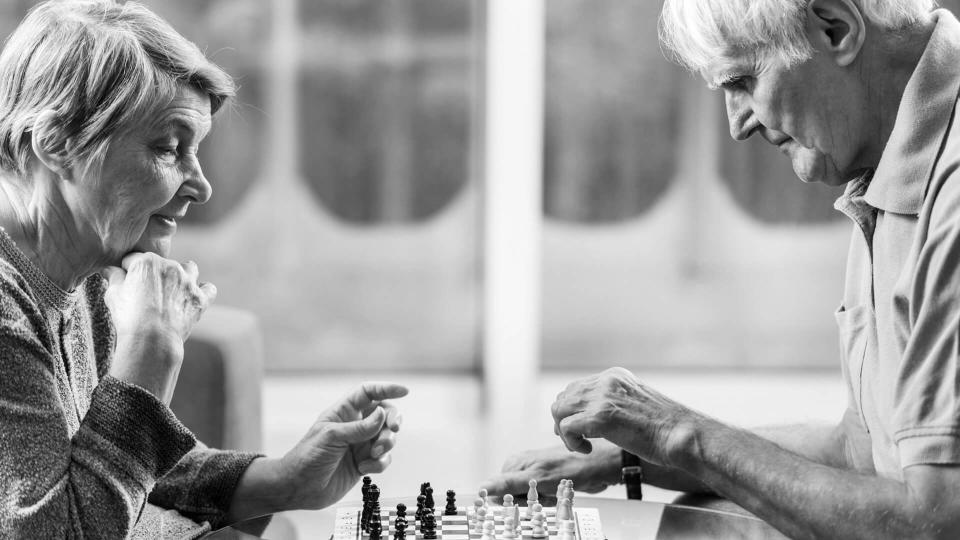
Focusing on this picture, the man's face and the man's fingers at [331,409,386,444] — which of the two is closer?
the man's face

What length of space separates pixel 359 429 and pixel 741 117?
2.41 ft

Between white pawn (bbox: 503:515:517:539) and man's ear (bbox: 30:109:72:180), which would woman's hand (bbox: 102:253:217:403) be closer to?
man's ear (bbox: 30:109:72:180)

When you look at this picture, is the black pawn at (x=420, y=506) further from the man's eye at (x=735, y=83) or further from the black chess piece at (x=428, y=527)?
the man's eye at (x=735, y=83)

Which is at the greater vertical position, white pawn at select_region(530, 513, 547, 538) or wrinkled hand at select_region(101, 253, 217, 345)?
wrinkled hand at select_region(101, 253, 217, 345)

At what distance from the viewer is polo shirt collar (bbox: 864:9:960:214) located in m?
1.44

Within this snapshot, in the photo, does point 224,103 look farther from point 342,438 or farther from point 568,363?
point 568,363

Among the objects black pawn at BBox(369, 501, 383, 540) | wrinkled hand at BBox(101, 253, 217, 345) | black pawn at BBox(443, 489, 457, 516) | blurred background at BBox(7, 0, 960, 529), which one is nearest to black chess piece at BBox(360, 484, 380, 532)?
black pawn at BBox(369, 501, 383, 540)

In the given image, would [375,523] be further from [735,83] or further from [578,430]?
[735,83]

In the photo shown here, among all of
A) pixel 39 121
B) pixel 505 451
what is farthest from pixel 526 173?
pixel 39 121

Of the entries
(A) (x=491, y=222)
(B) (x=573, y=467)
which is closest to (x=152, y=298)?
(B) (x=573, y=467)

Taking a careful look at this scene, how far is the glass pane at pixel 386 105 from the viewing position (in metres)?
4.50

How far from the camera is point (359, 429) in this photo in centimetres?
166

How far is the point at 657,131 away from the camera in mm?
4730

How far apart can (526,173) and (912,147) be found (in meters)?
2.89
